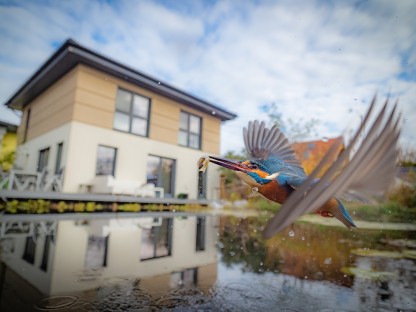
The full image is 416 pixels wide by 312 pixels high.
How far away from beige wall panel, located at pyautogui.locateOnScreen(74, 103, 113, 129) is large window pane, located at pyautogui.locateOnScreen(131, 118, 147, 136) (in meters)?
1.17

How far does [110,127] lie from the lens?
37.7 ft

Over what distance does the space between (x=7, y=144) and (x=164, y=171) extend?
13.0 metres

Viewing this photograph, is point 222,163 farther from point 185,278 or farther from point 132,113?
→ point 132,113

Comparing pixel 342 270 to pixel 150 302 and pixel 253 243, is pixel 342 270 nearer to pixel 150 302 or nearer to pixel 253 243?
pixel 253 243

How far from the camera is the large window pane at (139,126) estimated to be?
12453 mm

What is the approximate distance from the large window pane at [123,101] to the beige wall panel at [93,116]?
706mm

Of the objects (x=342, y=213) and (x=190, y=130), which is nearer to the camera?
(x=342, y=213)

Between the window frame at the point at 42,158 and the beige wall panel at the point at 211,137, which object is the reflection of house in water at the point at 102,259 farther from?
the beige wall panel at the point at 211,137

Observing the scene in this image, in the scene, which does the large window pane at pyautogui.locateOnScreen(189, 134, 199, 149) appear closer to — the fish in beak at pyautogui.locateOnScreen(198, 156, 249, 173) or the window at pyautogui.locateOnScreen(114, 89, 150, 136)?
the window at pyautogui.locateOnScreen(114, 89, 150, 136)

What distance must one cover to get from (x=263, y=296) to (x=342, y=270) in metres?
1.37

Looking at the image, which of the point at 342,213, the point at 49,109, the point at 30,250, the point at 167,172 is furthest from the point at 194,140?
the point at 342,213

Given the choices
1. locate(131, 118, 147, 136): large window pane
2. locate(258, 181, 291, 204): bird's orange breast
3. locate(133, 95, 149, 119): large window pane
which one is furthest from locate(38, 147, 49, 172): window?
locate(258, 181, 291, 204): bird's orange breast

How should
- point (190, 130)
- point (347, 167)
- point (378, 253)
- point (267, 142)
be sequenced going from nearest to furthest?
1. point (347, 167)
2. point (267, 142)
3. point (378, 253)
4. point (190, 130)

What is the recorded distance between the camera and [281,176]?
1.44m
